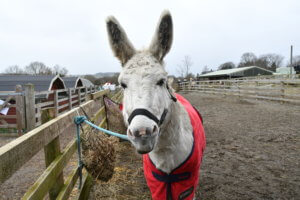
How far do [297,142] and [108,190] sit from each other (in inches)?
188

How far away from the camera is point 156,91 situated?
5.02 feet

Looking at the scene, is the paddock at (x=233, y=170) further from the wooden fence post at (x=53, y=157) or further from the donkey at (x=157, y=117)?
Result: the donkey at (x=157, y=117)

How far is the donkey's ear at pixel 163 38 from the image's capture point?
1724 mm

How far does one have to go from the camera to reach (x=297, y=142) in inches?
195

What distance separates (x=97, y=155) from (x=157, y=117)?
1.03m

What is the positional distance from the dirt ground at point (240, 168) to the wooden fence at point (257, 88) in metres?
5.59

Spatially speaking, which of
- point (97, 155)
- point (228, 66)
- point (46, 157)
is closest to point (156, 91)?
point (97, 155)

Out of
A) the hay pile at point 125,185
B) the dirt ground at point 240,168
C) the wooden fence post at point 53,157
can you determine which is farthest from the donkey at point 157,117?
the dirt ground at point 240,168

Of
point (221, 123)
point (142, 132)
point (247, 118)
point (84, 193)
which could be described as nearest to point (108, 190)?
point (84, 193)

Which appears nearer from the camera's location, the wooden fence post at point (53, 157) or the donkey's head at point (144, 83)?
the donkey's head at point (144, 83)

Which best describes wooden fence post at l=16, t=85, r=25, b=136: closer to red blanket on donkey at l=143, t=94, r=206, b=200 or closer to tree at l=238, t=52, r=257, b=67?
red blanket on donkey at l=143, t=94, r=206, b=200

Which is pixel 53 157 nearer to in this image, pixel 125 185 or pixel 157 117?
pixel 157 117

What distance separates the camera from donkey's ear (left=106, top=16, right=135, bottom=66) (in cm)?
181

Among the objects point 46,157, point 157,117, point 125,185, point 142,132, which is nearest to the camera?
point 142,132
